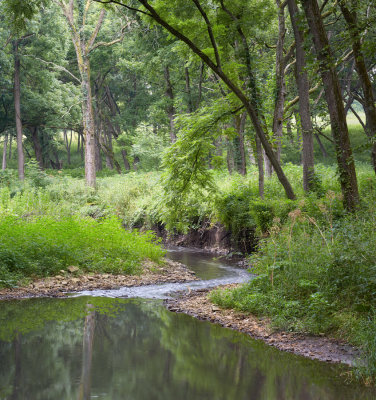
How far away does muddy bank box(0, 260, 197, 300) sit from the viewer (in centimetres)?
861

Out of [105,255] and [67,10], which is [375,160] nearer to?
[105,255]

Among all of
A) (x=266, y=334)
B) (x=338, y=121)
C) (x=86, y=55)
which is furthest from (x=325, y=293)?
(x=86, y=55)

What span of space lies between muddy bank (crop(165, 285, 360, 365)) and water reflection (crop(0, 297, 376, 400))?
8.1 inches

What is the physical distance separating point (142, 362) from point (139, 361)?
0.16ft

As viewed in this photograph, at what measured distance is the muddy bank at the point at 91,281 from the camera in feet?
28.2

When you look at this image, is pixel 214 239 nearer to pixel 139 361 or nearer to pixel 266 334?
pixel 266 334

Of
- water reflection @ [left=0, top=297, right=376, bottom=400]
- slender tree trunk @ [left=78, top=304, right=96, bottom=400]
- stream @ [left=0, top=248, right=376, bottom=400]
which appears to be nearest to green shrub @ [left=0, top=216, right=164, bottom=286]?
stream @ [left=0, top=248, right=376, bottom=400]

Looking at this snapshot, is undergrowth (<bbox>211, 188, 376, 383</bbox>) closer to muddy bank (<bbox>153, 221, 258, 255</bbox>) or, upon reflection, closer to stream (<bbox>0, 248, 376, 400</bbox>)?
stream (<bbox>0, 248, 376, 400</bbox>)

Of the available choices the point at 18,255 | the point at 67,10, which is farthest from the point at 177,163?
the point at 67,10

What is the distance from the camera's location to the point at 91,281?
387 inches

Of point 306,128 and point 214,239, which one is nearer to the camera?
point 306,128

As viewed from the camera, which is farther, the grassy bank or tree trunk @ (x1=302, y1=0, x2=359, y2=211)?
tree trunk @ (x1=302, y1=0, x2=359, y2=211)

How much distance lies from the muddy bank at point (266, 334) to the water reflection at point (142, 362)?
21 centimetres

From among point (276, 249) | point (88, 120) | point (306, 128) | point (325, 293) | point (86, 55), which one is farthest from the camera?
point (88, 120)
